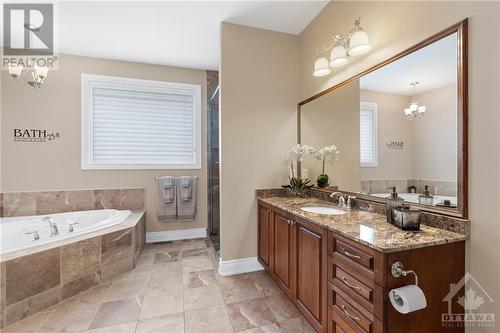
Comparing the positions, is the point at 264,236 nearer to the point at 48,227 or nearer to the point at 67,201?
the point at 48,227

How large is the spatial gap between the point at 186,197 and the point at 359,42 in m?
2.90

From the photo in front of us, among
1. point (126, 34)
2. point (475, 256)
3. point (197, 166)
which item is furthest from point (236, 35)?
point (475, 256)

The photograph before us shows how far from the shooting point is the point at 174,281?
7.38 ft

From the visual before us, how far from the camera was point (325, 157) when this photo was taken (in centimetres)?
224

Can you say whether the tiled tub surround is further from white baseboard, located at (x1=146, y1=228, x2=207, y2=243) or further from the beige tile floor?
white baseboard, located at (x1=146, y1=228, x2=207, y2=243)

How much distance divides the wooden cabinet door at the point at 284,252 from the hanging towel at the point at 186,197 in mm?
1782

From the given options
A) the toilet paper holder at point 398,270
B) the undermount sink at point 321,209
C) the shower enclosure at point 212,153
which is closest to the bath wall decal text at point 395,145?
the undermount sink at point 321,209

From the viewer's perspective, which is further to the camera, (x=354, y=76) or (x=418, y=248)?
(x=354, y=76)

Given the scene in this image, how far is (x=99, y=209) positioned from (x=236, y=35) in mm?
2952

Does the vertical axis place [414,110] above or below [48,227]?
above

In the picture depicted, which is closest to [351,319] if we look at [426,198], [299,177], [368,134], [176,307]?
[426,198]

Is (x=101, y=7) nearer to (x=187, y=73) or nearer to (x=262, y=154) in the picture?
(x=187, y=73)

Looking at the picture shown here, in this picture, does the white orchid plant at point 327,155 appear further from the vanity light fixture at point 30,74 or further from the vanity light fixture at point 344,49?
the vanity light fixture at point 30,74

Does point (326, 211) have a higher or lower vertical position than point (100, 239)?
higher
